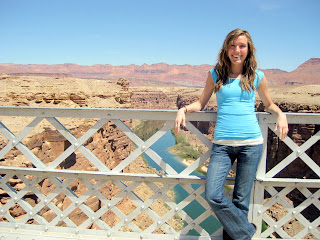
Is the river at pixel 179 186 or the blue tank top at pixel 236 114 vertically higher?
the blue tank top at pixel 236 114

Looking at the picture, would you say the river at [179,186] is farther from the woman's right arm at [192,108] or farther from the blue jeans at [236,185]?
the woman's right arm at [192,108]

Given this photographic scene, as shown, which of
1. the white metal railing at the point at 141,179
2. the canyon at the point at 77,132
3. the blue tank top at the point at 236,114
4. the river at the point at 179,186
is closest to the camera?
the blue tank top at the point at 236,114

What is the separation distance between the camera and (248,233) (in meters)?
2.04

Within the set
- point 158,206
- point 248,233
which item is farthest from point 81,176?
point 158,206

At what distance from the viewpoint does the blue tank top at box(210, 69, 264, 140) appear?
189cm

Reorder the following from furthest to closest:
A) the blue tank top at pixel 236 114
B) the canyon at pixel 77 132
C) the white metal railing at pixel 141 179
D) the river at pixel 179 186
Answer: the river at pixel 179 186
the canyon at pixel 77 132
the white metal railing at pixel 141 179
the blue tank top at pixel 236 114

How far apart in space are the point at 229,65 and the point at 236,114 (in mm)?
403

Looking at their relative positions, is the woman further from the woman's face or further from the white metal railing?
the white metal railing

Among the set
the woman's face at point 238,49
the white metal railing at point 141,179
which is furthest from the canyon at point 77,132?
the woman's face at point 238,49

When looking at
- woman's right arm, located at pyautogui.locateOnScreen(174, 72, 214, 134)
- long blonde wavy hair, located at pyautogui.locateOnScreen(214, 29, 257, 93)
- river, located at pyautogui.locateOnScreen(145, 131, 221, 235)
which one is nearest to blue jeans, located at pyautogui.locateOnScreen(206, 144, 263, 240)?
woman's right arm, located at pyautogui.locateOnScreen(174, 72, 214, 134)

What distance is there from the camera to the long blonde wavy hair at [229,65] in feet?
6.30

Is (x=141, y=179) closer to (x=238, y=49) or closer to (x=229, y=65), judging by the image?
(x=229, y=65)

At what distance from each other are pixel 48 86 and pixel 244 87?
31.5ft

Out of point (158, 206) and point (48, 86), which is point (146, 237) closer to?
point (48, 86)
